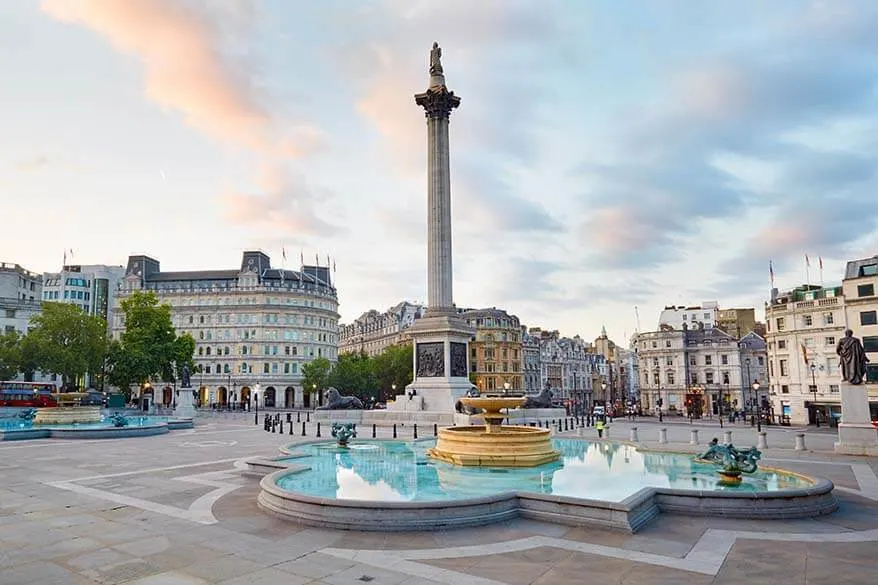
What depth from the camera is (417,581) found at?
846 cm

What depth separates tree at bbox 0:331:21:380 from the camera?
7056 centimetres

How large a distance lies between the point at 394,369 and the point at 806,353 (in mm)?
55643

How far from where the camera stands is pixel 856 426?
24.2 m

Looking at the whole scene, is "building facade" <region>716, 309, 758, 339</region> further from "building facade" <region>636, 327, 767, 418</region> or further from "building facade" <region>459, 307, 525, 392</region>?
"building facade" <region>459, 307, 525, 392</region>

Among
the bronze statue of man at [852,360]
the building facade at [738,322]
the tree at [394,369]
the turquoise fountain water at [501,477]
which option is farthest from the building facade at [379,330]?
the turquoise fountain water at [501,477]

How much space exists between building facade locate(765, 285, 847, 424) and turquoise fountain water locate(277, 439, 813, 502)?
155ft

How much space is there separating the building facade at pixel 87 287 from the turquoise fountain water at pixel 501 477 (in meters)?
122

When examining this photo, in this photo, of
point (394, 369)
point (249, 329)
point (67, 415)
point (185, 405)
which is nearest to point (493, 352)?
point (394, 369)

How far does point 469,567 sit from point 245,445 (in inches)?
874

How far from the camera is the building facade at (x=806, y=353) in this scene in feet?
188

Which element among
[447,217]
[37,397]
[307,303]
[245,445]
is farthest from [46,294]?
[245,445]

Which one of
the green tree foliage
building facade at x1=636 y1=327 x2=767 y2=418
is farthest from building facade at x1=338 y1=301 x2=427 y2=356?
the green tree foliage

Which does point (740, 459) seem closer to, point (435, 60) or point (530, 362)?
point (435, 60)

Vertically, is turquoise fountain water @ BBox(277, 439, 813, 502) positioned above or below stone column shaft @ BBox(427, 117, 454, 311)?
below
